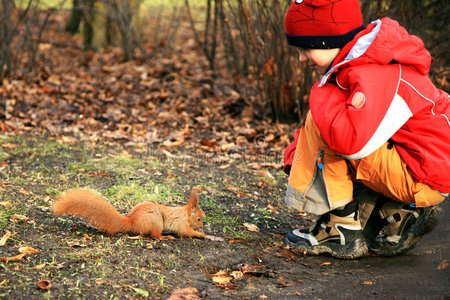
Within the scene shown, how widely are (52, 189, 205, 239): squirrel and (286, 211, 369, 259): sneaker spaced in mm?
691

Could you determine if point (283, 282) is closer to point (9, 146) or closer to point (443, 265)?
point (443, 265)

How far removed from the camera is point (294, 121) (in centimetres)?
595

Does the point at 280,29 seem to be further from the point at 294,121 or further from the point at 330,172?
the point at 330,172

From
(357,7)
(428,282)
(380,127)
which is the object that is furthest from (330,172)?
(357,7)

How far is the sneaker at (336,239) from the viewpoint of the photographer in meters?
2.84

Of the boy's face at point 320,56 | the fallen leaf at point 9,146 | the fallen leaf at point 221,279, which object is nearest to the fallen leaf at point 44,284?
the fallen leaf at point 221,279

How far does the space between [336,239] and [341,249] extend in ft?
0.22

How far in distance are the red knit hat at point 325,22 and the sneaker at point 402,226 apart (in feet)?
3.58

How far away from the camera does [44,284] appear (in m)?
2.12

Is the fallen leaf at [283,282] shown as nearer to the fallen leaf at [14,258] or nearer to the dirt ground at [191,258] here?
the dirt ground at [191,258]

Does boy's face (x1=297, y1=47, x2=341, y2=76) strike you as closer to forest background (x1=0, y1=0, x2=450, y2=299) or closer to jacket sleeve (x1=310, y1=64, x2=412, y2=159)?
jacket sleeve (x1=310, y1=64, x2=412, y2=159)

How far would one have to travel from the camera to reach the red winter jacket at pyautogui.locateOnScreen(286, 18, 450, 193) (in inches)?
93.4

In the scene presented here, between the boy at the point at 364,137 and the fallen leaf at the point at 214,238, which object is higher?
the boy at the point at 364,137

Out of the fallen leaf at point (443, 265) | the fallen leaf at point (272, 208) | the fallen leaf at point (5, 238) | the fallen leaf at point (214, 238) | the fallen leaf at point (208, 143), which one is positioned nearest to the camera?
the fallen leaf at point (5, 238)
